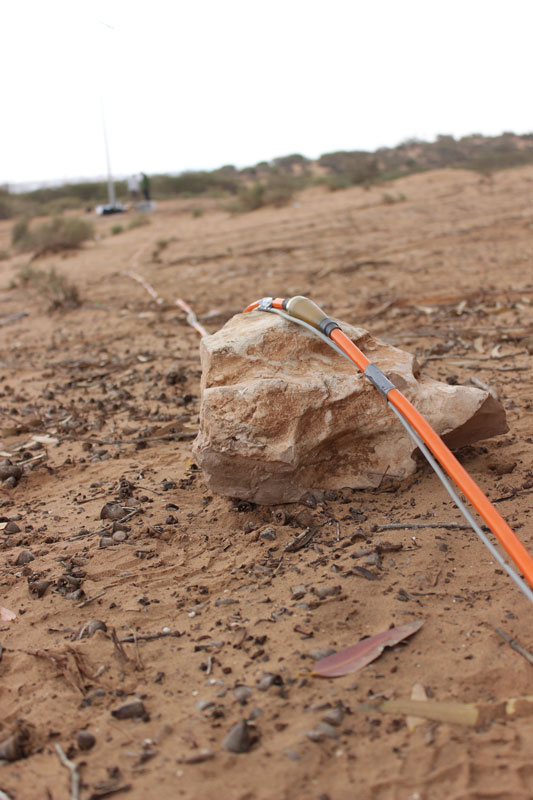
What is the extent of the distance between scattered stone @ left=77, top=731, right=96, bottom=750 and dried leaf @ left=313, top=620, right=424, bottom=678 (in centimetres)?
56

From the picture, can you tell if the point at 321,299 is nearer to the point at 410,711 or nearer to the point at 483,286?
the point at 483,286

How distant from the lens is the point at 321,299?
252 inches

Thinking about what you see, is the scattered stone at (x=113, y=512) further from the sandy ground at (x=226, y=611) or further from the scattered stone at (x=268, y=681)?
the scattered stone at (x=268, y=681)

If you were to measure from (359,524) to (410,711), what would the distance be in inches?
33.6

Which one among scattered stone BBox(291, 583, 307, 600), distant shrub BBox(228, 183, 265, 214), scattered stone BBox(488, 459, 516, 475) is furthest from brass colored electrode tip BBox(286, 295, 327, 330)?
distant shrub BBox(228, 183, 265, 214)

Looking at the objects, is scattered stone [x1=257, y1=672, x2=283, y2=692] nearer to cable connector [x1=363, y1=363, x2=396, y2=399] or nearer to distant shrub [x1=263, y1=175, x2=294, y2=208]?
cable connector [x1=363, y1=363, x2=396, y2=399]

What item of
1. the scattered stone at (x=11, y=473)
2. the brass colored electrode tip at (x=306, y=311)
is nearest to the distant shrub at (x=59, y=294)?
the scattered stone at (x=11, y=473)

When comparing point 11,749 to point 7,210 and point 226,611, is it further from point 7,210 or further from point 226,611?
point 7,210

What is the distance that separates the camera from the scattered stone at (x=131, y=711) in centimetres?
155

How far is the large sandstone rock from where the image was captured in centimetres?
237

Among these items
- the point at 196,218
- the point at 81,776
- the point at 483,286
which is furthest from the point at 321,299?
the point at 196,218

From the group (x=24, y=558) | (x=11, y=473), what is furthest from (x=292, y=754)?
(x=11, y=473)

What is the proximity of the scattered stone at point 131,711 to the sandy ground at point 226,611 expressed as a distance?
14 mm

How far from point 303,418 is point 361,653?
3.08ft
